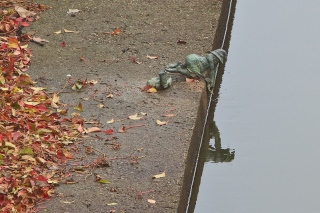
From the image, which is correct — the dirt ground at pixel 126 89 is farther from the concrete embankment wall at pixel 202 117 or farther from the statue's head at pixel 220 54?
the statue's head at pixel 220 54

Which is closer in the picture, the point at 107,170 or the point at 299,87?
the point at 107,170

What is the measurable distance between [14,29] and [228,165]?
222 cm

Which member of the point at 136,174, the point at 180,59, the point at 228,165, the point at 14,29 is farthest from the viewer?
the point at 14,29

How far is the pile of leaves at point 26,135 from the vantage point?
4.01 metres

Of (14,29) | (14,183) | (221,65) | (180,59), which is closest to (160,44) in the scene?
(180,59)

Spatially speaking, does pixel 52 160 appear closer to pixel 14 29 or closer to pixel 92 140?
pixel 92 140

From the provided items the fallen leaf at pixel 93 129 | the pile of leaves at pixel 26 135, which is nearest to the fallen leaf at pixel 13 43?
the pile of leaves at pixel 26 135

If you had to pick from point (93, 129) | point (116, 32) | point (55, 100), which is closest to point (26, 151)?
point (93, 129)

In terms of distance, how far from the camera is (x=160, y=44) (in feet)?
19.7

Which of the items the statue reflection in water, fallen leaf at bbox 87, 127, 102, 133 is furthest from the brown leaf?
the statue reflection in water

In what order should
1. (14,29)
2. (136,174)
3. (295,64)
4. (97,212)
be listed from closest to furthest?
(97,212) < (136,174) < (14,29) < (295,64)

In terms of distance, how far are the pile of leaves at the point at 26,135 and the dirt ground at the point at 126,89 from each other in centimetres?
9

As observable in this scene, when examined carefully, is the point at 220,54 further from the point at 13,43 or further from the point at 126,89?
the point at 13,43

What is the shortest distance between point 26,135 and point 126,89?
1008 mm
